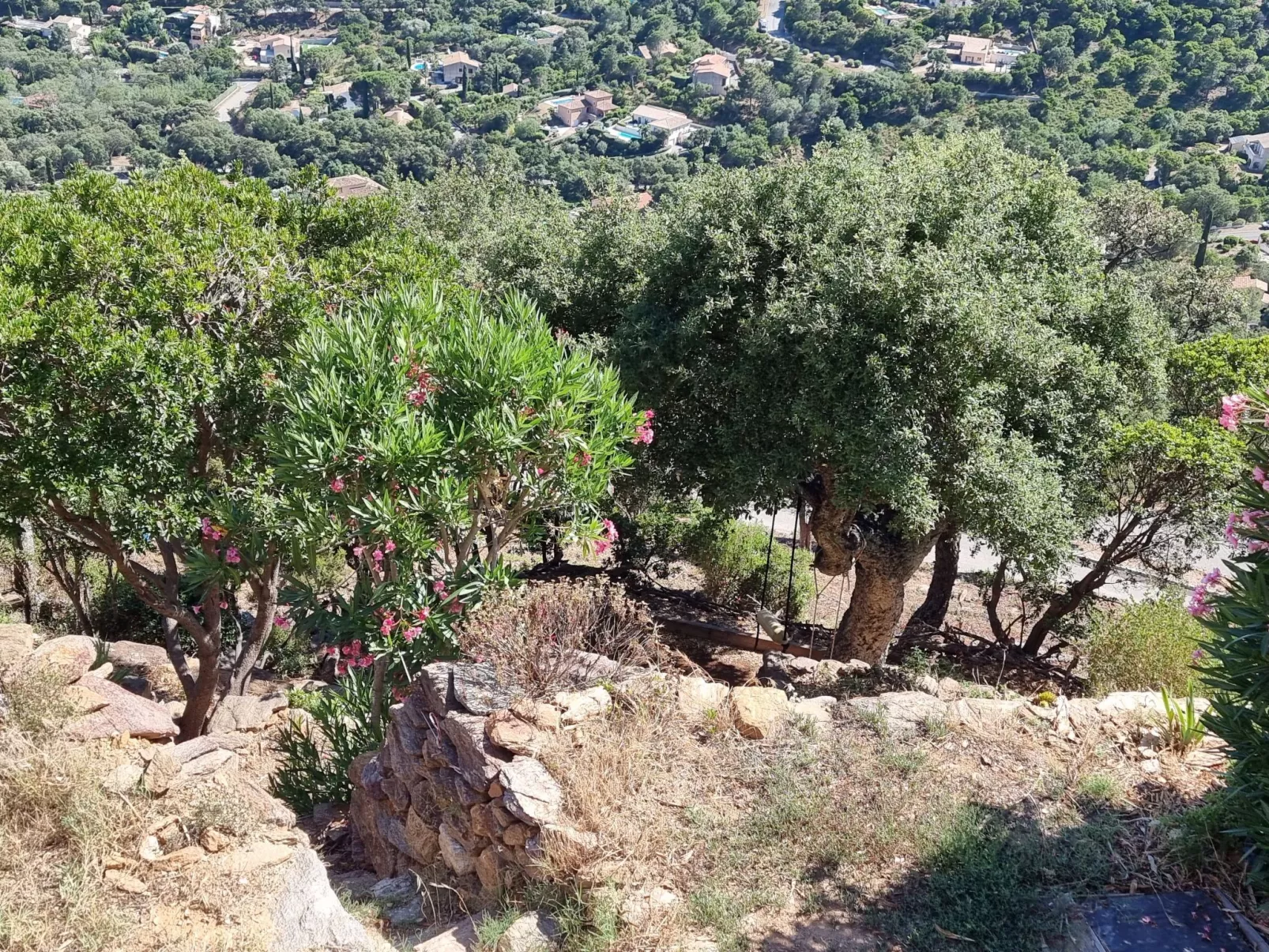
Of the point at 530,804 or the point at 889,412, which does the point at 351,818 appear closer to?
the point at 530,804

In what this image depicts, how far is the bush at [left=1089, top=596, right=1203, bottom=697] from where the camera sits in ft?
27.8

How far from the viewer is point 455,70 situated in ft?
342

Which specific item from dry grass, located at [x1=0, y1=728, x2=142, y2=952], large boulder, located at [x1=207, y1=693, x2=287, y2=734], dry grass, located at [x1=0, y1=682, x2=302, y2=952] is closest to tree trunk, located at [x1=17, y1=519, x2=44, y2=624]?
large boulder, located at [x1=207, y1=693, x2=287, y2=734]

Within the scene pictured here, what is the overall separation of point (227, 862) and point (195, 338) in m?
4.70

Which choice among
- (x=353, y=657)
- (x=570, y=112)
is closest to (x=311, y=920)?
(x=353, y=657)

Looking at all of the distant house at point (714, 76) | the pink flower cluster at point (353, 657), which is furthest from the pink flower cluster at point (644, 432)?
the distant house at point (714, 76)

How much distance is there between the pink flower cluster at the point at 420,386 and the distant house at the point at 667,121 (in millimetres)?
78326

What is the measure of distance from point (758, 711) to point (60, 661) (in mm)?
6413

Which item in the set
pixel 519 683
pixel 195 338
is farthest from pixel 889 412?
pixel 195 338

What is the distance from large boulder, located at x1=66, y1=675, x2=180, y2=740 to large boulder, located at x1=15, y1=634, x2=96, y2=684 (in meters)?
0.18

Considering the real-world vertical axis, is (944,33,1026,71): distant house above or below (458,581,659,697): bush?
above

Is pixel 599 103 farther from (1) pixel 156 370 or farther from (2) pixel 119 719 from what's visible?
(2) pixel 119 719

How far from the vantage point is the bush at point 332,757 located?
8.16 m

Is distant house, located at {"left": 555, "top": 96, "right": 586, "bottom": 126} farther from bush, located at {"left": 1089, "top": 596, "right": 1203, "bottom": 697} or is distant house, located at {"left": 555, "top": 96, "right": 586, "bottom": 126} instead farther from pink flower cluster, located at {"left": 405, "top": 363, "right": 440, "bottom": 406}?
pink flower cluster, located at {"left": 405, "top": 363, "right": 440, "bottom": 406}
